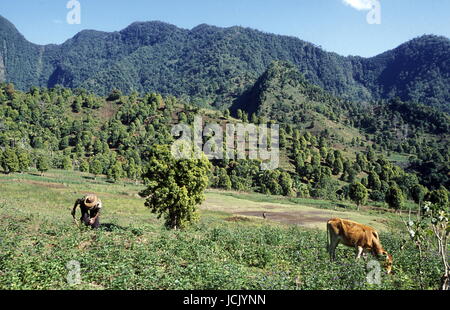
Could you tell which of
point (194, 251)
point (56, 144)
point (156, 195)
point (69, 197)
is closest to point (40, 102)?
point (56, 144)

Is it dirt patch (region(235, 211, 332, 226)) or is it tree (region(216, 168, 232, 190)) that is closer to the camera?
dirt patch (region(235, 211, 332, 226))

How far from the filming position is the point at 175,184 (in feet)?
85.0

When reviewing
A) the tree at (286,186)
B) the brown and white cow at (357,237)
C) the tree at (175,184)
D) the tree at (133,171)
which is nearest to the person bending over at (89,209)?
the tree at (175,184)

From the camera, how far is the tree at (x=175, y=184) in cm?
2597

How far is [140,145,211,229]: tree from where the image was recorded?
85.2 ft

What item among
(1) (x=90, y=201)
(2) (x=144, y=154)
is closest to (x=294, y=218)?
(1) (x=90, y=201)

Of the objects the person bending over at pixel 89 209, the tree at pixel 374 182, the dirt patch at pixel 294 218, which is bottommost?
the dirt patch at pixel 294 218

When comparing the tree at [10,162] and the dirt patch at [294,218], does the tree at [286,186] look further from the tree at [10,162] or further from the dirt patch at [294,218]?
the tree at [10,162]

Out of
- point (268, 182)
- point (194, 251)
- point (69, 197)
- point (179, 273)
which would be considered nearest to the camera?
point (179, 273)

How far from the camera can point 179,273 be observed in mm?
12164

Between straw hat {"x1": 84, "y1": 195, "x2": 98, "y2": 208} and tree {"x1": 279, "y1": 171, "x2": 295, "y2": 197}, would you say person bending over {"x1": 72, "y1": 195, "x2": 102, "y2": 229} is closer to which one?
straw hat {"x1": 84, "y1": 195, "x2": 98, "y2": 208}

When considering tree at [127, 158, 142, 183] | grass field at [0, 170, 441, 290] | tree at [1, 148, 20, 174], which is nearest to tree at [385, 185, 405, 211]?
grass field at [0, 170, 441, 290]
